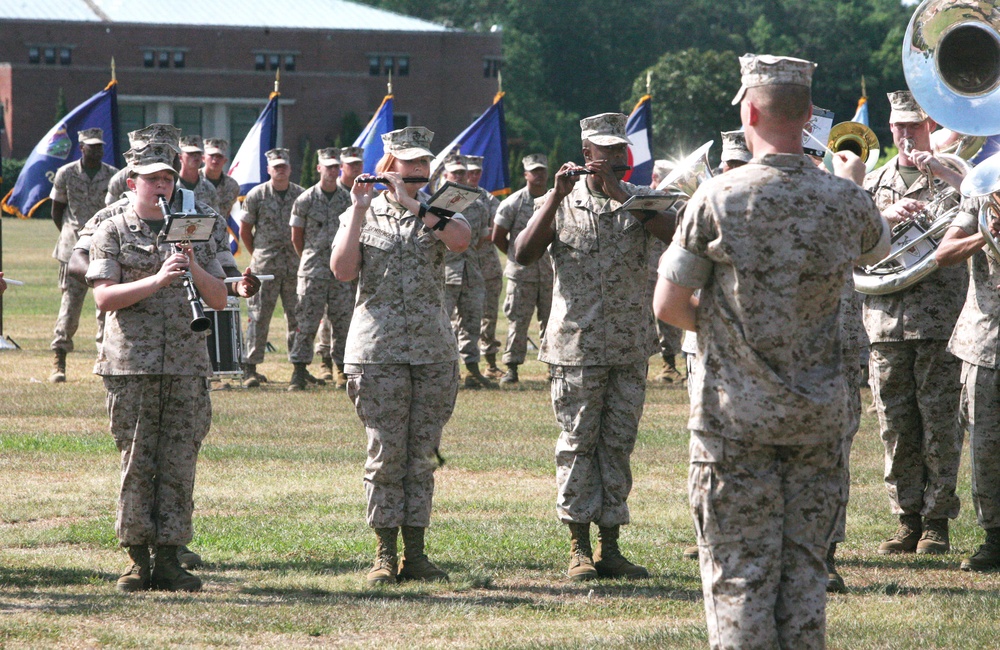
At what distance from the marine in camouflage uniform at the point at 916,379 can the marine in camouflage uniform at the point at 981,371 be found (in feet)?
0.95

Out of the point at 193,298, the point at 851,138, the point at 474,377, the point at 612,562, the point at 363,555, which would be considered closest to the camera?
the point at 193,298

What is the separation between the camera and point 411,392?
300 inches

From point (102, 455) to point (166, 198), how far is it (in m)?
4.62

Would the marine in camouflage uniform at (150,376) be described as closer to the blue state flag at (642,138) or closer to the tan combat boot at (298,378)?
the tan combat boot at (298,378)

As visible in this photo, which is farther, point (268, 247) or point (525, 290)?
point (525, 290)

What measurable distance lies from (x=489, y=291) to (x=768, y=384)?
12.8m

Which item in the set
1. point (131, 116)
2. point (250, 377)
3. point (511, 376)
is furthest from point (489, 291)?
point (131, 116)

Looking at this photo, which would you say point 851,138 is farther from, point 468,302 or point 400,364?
point 468,302

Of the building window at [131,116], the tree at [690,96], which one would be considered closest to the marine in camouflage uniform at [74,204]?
the tree at [690,96]

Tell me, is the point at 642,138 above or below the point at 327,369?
above

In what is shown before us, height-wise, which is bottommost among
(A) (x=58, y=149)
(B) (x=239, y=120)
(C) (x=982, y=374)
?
(C) (x=982, y=374)

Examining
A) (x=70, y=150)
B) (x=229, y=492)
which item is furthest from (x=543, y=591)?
(x=70, y=150)

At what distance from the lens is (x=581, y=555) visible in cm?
786

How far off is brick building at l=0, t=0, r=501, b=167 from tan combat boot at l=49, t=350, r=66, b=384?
2526 inches
